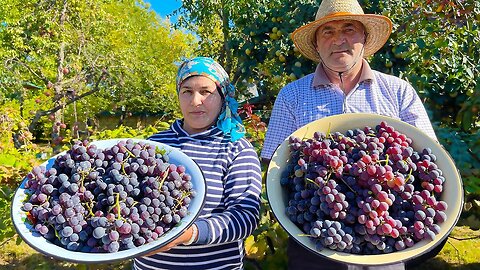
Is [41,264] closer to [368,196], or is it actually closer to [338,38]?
[338,38]

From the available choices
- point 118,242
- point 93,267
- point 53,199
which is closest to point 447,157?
point 118,242

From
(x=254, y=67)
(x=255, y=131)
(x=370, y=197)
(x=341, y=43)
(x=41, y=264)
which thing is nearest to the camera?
(x=370, y=197)

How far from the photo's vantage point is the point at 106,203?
1.19m

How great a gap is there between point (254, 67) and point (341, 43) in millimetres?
3484

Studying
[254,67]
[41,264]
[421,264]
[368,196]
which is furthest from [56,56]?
[368,196]

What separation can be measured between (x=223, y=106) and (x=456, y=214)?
0.83 meters

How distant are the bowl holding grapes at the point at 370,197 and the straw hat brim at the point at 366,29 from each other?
0.54m

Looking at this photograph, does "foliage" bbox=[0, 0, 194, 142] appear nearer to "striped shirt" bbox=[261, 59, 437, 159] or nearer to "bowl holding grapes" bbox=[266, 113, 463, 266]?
"striped shirt" bbox=[261, 59, 437, 159]

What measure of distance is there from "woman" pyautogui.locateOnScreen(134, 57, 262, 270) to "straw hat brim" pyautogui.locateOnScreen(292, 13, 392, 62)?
0.44 m

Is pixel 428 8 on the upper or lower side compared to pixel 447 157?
upper

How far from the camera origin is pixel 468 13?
11.2 feet

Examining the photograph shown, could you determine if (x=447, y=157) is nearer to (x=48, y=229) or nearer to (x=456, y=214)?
(x=456, y=214)

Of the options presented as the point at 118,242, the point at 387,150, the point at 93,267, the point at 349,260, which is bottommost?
the point at 93,267

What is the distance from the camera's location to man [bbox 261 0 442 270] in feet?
5.49
